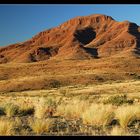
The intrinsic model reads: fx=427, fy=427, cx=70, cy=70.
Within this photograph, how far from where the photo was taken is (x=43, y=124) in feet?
35.9

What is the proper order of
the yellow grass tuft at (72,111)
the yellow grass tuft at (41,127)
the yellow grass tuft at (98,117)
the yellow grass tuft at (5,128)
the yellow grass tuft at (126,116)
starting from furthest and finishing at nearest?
Answer: 1. the yellow grass tuft at (72,111)
2. the yellow grass tuft at (98,117)
3. the yellow grass tuft at (126,116)
4. the yellow grass tuft at (41,127)
5. the yellow grass tuft at (5,128)

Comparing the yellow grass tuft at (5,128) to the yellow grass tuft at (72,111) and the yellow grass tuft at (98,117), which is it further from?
the yellow grass tuft at (72,111)

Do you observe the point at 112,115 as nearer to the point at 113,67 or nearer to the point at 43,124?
the point at 43,124

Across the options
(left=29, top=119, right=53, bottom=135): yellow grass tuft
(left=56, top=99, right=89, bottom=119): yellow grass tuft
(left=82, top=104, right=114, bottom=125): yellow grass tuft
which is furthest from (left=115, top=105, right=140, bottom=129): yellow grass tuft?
(left=29, top=119, right=53, bottom=135): yellow grass tuft

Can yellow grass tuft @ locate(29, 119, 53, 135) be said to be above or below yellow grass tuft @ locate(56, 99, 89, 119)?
below

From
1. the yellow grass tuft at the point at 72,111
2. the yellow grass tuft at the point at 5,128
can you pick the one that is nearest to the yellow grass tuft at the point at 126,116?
the yellow grass tuft at the point at 72,111

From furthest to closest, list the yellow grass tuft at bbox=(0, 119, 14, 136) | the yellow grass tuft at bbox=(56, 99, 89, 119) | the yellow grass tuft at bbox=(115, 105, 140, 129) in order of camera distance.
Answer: the yellow grass tuft at bbox=(56, 99, 89, 119) → the yellow grass tuft at bbox=(115, 105, 140, 129) → the yellow grass tuft at bbox=(0, 119, 14, 136)

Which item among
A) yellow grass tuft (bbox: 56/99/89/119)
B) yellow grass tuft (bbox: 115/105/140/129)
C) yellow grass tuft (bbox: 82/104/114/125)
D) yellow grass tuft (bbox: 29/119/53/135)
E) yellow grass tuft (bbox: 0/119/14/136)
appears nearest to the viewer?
yellow grass tuft (bbox: 0/119/14/136)

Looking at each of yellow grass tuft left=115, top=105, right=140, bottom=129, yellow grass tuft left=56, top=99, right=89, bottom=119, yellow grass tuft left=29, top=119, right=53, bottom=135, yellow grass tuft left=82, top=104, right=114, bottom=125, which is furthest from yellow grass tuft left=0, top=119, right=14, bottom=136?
yellow grass tuft left=56, top=99, right=89, bottom=119

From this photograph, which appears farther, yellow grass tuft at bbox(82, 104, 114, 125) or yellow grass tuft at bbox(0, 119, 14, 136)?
yellow grass tuft at bbox(82, 104, 114, 125)

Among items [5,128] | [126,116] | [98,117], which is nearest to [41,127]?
[5,128]

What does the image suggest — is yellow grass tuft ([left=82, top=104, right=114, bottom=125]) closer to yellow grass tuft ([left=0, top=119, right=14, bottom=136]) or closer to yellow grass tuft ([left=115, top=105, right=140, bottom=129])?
yellow grass tuft ([left=115, top=105, right=140, bottom=129])
